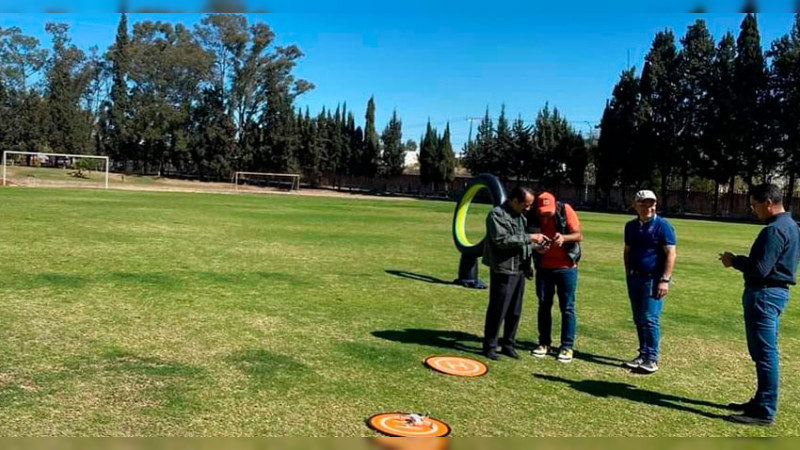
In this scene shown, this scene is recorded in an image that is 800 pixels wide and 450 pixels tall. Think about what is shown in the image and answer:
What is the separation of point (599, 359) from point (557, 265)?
122 cm

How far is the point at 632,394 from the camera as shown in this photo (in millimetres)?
6527

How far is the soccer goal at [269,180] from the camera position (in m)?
73.2

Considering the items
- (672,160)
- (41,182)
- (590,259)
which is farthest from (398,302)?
(672,160)

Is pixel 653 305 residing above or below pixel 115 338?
above

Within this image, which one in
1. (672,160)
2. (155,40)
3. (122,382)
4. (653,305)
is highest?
(155,40)

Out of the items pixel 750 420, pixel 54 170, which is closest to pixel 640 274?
pixel 750 420

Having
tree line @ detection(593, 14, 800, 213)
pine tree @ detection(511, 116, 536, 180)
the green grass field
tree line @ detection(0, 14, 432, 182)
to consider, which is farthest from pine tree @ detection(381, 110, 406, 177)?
the green grass field

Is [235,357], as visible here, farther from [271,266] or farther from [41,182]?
[41,182]

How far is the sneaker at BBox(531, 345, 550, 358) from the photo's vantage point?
7.75m

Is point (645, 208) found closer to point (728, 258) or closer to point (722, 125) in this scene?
point (728, 258)

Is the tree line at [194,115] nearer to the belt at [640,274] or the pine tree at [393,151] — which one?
the pine tree at [393,151]

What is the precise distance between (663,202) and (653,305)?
192ft

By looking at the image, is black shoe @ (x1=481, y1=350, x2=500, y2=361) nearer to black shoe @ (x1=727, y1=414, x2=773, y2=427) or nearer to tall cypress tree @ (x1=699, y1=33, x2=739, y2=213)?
black shoe @ (x1=727, y1=414, x2=773, y2=427)

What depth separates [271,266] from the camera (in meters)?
13.9
